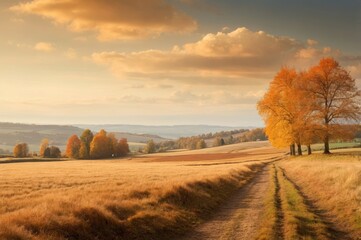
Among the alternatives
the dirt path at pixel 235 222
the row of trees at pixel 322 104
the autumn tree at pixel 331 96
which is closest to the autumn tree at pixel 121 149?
the row of trees at pixel 322 104

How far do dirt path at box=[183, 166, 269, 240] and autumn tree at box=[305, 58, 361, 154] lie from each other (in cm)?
3350

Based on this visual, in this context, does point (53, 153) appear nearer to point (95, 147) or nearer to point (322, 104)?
point (95, 147)

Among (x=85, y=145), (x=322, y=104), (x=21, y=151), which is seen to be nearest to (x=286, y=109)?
(x=322, y=104)

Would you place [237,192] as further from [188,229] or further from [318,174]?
[188,229]

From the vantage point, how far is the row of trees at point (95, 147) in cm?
13062

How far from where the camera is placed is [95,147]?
131 meters

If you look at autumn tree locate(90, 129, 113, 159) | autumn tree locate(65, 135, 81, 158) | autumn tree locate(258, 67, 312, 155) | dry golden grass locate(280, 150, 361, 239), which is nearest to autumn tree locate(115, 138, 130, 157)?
autumn tree locate(90, 129, 113, 159)

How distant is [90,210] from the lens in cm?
1452

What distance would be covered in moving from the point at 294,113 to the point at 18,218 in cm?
5123

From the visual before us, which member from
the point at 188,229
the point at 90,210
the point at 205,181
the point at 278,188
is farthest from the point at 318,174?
the point at 90,210

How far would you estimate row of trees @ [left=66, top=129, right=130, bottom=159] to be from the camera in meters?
131

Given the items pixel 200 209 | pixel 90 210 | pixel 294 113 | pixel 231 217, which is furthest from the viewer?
pixel 294 113

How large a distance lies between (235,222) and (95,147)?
389ft

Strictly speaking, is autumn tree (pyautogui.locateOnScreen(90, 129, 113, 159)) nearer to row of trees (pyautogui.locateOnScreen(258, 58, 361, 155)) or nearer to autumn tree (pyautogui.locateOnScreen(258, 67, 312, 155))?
autumn tree (pyautogui.locateOnScreen(258, 67, 312, 155))
